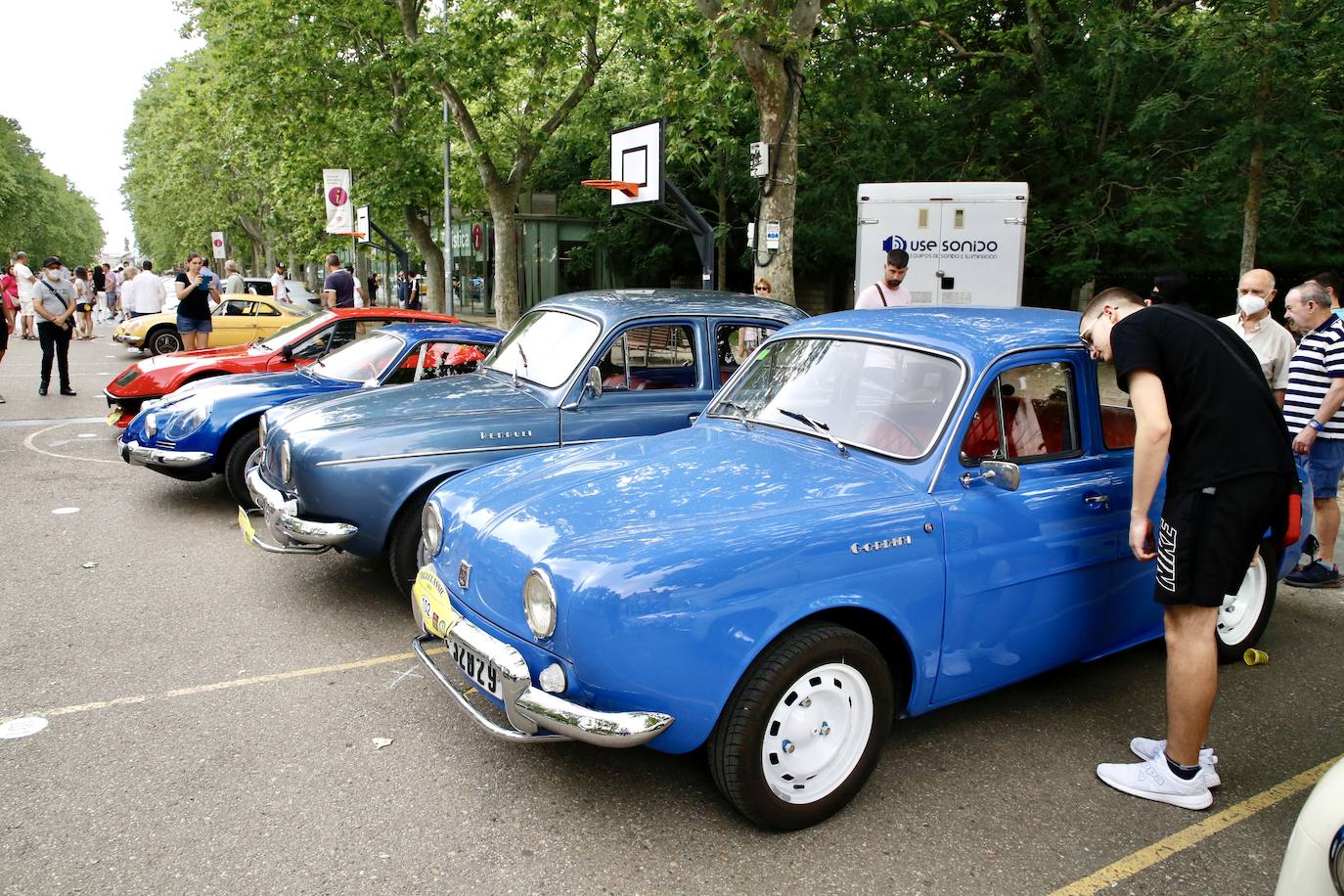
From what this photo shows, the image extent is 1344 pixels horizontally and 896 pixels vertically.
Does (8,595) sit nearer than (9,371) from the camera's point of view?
Yes

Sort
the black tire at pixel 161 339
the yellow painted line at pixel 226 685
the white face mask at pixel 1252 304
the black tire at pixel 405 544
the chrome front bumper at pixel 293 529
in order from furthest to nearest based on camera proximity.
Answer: the black tire at pixel 161 339, the white face mask at pixel 1252 304, the black tire at pixel 405 544, the chrome front bumper at pixel 293 529, the yellow painted line at pixel 226 685

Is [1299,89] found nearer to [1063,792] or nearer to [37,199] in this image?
[1063,792]

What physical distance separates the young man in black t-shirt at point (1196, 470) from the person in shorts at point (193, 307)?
13.3m

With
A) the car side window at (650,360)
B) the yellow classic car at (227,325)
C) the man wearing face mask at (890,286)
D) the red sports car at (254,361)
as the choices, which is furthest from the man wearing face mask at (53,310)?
the man wearing face mask at (890,286)

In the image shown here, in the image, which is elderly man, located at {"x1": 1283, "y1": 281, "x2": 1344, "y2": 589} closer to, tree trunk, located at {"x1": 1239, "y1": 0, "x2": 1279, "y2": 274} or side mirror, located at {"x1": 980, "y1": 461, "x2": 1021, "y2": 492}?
side mirror, located at {"x1": 980, "y1": 461, "x2": 1021, "y2": 492}

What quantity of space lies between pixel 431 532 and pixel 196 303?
11.7m

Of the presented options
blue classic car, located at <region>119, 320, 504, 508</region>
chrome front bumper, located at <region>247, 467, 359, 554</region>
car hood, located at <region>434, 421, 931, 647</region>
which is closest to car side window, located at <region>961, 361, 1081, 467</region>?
car hood, located at <region>434, 421, 931, 647</region>

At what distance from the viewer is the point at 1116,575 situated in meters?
4.09

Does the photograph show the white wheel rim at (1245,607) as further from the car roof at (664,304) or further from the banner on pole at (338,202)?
the banner on pole at (338,202)

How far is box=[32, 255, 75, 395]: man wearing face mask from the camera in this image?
502 inches

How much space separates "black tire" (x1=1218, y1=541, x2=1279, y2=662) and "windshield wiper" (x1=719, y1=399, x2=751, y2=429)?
8.47ft

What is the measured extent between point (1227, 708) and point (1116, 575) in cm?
96

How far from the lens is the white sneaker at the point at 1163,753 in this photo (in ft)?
11.8

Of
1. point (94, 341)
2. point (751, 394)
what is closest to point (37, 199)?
point (94, 341)
